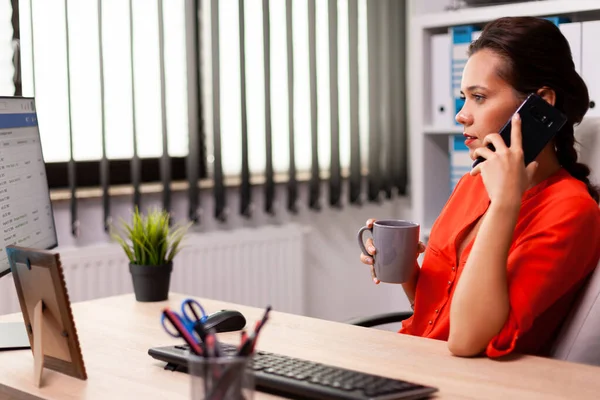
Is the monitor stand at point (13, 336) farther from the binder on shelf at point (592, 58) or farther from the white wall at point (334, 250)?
the binder on shelf at point (592, 58)

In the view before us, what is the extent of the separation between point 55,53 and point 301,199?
47.0 inches

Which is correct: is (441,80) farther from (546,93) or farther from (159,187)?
(546,93)

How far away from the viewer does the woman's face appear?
5.15 feet

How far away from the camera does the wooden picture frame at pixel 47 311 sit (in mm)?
1169

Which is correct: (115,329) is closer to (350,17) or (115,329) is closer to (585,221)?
(585,221)

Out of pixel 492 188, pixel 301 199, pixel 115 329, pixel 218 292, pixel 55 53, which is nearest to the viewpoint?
pixel 492 188

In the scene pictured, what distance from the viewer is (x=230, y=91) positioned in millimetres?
3053

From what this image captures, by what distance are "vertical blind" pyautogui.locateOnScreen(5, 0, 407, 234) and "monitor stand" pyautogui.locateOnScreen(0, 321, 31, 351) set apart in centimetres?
113

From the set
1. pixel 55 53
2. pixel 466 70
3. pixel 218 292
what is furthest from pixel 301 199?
pixel 466 70

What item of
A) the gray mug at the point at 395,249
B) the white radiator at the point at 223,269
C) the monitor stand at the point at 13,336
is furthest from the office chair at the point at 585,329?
the white radiator at the point at 223,269

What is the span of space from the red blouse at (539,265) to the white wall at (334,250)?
152 centimetres

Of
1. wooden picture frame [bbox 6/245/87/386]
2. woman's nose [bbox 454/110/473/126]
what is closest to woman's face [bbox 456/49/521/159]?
woman's nose [bbox 454/110/473/126]

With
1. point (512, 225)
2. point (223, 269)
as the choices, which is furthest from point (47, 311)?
point (223, 269)

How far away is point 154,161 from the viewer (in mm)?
2941
